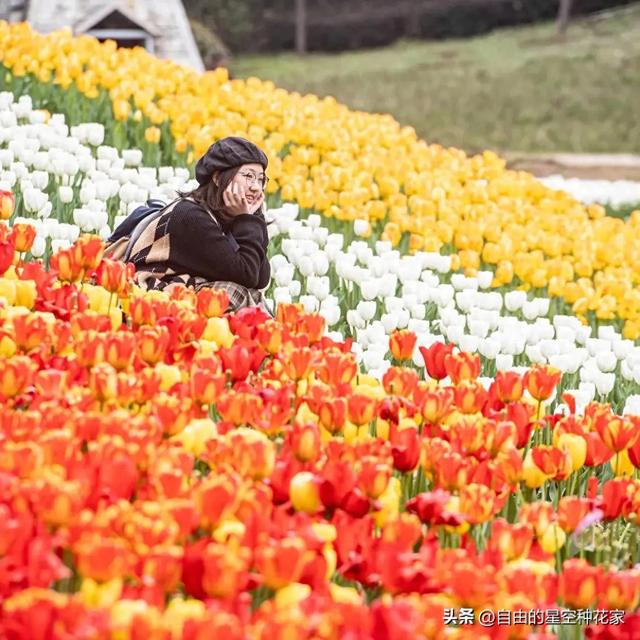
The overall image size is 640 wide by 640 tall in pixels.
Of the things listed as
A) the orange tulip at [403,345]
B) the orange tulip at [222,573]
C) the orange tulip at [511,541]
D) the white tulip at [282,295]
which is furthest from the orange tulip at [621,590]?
the white tulip at [282,295]

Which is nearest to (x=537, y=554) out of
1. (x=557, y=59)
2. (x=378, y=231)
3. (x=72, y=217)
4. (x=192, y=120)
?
(x=72, y=217)

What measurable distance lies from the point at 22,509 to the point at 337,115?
8347mm

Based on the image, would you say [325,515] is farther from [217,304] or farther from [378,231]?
[378,231]

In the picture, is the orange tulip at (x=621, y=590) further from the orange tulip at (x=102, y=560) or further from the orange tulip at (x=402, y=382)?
the orange tulip at (x=402, y=382)

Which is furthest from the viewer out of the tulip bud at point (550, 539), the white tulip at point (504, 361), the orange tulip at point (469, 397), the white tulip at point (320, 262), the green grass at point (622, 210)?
the green grass at point (622, 210)

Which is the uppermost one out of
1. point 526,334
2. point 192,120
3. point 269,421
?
point 192,120

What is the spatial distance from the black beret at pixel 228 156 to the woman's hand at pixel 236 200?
0.09 m

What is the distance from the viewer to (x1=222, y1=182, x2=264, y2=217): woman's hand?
5270mm

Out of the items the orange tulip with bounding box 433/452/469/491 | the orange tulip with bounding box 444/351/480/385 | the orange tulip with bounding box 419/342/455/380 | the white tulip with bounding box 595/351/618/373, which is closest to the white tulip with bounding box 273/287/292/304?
the white tulip with bounding box 595/351/618/373

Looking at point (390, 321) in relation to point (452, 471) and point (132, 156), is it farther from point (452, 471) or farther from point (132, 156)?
point (132, 156)

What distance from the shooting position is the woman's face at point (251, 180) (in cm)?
527

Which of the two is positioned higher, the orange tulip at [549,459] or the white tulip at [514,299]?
the orange tulip at [549,459]

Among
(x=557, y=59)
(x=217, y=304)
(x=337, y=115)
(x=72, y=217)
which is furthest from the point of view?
(x=557, y=59)

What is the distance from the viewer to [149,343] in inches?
125
